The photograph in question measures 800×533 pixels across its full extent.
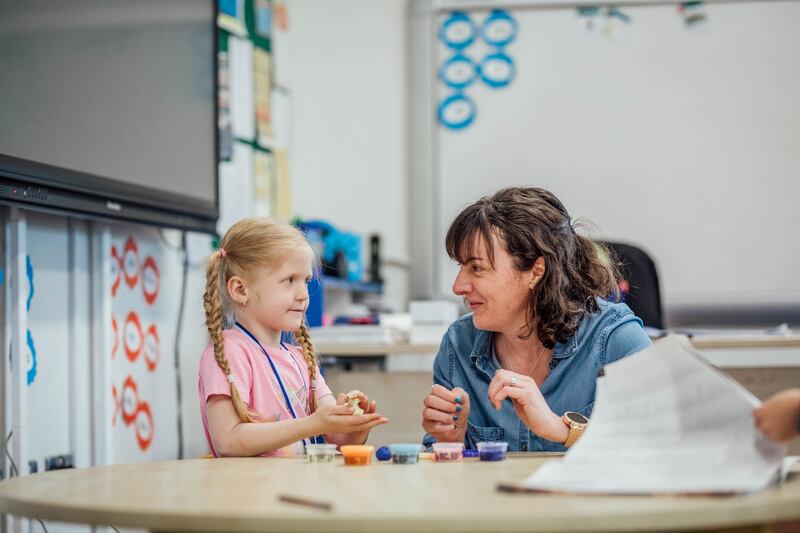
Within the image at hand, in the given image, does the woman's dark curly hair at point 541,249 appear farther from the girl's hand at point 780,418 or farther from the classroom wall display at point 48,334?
the classroom wall display at point 48,334

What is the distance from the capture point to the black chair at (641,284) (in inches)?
109

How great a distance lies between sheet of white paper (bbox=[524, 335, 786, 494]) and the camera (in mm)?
1021

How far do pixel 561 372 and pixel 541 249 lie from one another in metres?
0.23

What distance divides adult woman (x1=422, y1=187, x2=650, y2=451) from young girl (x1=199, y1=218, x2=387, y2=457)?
0.77 feet

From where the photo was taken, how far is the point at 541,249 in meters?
1.80

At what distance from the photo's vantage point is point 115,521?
947 millimetres

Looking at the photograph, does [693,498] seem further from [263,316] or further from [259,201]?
[259,201]

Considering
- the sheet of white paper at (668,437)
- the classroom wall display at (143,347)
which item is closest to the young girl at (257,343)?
the sheet of white paper at (668,437)

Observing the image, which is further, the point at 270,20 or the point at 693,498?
the point at 270,20

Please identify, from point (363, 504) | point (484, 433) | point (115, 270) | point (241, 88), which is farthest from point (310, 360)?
point (241, 88)

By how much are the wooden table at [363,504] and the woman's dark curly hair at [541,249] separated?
0.56 metres

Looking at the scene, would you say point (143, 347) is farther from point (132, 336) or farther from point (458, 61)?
point (458, 61)

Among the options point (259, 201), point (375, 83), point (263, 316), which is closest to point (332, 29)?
point (375, 83)

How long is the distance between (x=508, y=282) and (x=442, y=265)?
2.59 metres
